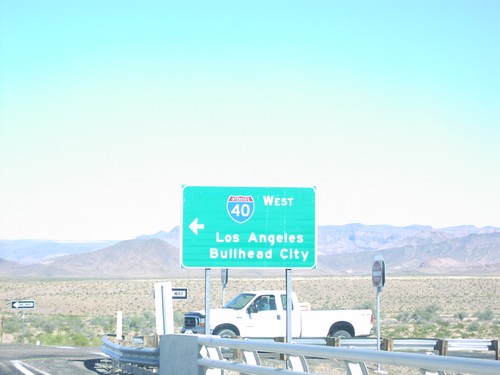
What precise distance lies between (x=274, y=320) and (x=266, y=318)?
271mm

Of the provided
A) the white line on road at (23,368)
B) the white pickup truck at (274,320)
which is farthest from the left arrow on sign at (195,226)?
the white pickup truck at (274,320)

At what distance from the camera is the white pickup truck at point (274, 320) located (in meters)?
30.3

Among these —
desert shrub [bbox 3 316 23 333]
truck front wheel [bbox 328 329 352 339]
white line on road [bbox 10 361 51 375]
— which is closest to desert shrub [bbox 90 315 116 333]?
desert shrub [bbox 3 316 23 333]

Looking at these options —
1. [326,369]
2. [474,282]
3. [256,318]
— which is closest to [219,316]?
[256,318]

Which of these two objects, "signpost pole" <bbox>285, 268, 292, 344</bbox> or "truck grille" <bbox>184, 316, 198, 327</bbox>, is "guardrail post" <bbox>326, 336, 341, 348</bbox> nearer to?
"truck grille" <bbox>184, 316, 198, 327</bbox>

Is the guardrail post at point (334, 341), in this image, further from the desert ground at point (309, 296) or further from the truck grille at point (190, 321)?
the desert ground at point (309, 296)

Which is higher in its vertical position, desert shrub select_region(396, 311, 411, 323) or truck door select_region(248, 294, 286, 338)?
truck door select_region(248, 294, 286, 338)

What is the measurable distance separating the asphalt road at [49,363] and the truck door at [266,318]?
202 inches

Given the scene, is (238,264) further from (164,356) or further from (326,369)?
(326,369)

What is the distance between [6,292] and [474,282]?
5560cm

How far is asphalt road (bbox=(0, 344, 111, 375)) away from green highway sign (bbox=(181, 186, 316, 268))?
4.31 metres

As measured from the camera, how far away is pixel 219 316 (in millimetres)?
30094

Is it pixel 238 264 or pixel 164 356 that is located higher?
pixel 238 264

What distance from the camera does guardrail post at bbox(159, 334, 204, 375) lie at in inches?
571
